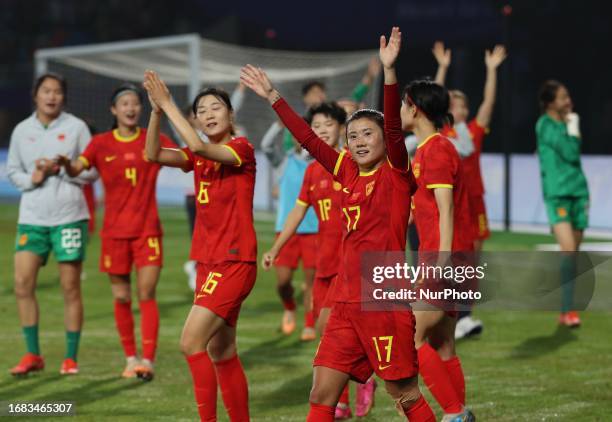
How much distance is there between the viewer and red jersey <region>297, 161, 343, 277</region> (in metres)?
7.62

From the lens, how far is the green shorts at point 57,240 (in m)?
8.53

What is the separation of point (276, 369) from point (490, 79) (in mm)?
3218

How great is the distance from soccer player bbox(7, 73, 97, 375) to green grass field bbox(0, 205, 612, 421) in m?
0.35

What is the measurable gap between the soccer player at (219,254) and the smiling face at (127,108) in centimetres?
206

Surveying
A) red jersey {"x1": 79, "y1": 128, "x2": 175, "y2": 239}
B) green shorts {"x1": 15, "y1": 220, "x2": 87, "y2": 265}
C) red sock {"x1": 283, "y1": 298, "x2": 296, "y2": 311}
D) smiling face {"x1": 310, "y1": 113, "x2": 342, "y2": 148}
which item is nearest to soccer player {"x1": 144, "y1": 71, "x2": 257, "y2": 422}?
smiling face {"x1": 310, "y1": 113, "x2": 342, "y2": 148}

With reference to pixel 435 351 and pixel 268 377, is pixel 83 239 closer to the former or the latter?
Answer: pixel 268 377

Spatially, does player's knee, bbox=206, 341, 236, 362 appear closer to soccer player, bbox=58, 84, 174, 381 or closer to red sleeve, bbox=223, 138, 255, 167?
red sleeve, bbox=223, 138, 255, 167

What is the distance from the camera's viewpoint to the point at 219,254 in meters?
6.25

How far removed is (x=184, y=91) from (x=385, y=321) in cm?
1711

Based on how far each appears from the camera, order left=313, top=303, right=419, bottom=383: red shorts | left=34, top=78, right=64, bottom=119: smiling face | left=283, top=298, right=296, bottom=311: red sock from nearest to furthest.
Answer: left=313, top=303, right=419, bottom=383: red shorts < left=34, top=78, right=64, bottom=119: smiling face < left=283, top=298, right=296, bottom=311: red sock

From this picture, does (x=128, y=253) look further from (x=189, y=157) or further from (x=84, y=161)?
(x=189, y=157)

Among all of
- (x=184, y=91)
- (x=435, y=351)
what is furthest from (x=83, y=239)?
(x=184, y=91)

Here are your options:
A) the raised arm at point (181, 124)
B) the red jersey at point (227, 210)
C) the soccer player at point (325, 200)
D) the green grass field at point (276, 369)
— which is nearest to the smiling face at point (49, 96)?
the green grass field at point (276, 369)

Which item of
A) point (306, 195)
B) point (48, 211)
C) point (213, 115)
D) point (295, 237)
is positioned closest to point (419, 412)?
point (213, 115)
